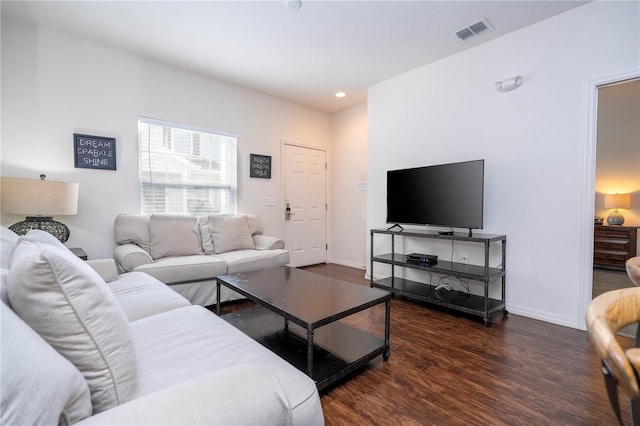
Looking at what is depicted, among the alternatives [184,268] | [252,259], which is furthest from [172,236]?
[252,259]

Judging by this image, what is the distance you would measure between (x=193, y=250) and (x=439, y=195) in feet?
8.79

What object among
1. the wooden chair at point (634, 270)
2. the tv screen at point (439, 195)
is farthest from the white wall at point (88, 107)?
the wooden chair at point (634, 270)

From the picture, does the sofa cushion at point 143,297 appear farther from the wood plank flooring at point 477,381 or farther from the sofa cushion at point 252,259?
the wood plank flooring at point 477,381

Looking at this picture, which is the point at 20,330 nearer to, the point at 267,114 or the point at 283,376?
the point at 283,376

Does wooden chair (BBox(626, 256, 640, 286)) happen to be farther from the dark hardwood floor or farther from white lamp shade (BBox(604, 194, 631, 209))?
white lamp shade (BBox(604, 194, 631, 209))

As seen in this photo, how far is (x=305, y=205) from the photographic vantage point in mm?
4887

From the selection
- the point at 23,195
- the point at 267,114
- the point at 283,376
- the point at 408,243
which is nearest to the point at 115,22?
the point at 23,195

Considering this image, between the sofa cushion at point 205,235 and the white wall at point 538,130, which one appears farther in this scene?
the sofa cushion at point 205,235

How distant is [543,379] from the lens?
1722 mm

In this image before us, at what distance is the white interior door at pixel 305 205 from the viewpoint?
467cm

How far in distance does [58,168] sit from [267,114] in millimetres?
2540

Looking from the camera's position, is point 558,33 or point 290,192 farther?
point 290,192

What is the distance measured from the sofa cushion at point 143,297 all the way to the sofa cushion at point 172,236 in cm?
80

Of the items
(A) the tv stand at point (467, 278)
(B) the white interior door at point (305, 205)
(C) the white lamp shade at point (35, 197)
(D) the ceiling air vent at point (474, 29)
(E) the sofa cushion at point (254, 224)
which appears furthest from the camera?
(B) the white interior door at point (305, 205)
